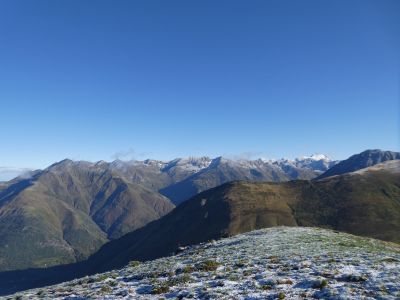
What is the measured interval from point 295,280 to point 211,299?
5698 millimetres

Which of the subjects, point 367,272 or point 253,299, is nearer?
point 253,299

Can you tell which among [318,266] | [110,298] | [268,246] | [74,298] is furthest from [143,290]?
[268,246]

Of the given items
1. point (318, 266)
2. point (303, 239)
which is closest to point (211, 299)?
point (318, 266)

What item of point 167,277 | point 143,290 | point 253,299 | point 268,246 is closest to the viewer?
point 253,299

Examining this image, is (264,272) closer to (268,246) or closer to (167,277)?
(167,277)

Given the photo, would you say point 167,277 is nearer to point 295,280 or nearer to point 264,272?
point 264,272

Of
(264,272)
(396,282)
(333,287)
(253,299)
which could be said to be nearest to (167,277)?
(264,272)

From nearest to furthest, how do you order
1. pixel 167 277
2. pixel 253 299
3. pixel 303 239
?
1. pixel 253 299
2. pixel 167 277
3. pixel 303 239

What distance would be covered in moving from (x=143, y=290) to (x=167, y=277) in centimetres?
357

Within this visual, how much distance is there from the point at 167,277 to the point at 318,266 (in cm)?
1136

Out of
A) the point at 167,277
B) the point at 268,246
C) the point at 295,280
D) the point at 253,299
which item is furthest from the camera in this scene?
the point at 268,246

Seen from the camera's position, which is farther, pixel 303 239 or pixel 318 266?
pixel 303 239

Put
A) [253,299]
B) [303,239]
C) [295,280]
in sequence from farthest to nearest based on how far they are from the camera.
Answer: [303,239] < [295,280] < [253,299]

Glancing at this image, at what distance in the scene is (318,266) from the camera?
93.9ft
